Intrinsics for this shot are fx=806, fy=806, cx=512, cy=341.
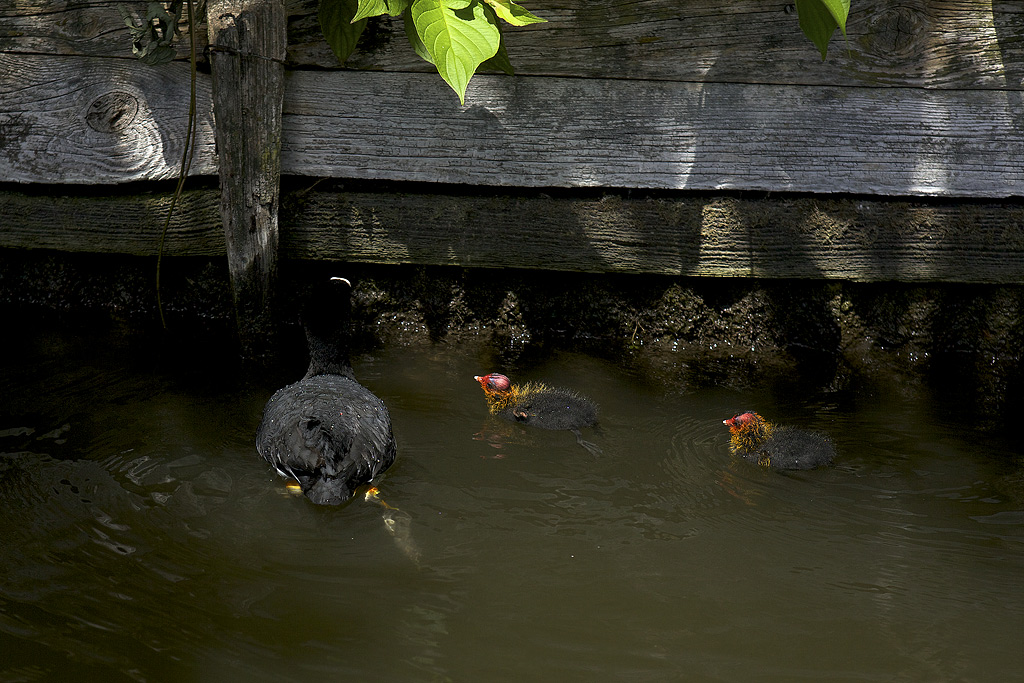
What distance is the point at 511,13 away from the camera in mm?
3068

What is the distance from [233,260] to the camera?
4.31m

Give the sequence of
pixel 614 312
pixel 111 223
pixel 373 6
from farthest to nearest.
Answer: pixel 614 312
pixel 111 223
pixel 373 6

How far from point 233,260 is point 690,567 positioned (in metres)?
2.84

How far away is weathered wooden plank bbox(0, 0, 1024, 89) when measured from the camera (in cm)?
412

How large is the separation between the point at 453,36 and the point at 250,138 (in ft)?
6.15

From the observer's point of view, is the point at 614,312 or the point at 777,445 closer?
the point at 777,445

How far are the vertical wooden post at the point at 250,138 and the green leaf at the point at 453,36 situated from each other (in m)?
1.68

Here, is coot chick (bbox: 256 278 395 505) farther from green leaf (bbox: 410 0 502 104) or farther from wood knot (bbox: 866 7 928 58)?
wood knot (bbox: 866 7 928 58)

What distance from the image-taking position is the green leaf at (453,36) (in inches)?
102

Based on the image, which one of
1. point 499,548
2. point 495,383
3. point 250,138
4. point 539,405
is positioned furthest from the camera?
point 495,383

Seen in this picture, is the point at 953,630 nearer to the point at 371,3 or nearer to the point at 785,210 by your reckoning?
the point at 785,210

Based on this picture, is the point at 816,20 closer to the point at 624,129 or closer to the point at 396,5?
the point at 396,5

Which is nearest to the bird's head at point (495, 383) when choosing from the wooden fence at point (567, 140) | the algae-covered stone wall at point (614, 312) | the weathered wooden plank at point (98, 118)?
the algae-covered stone wall at point (614, 312)

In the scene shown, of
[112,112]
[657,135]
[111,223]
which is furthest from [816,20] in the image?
[111,223]
